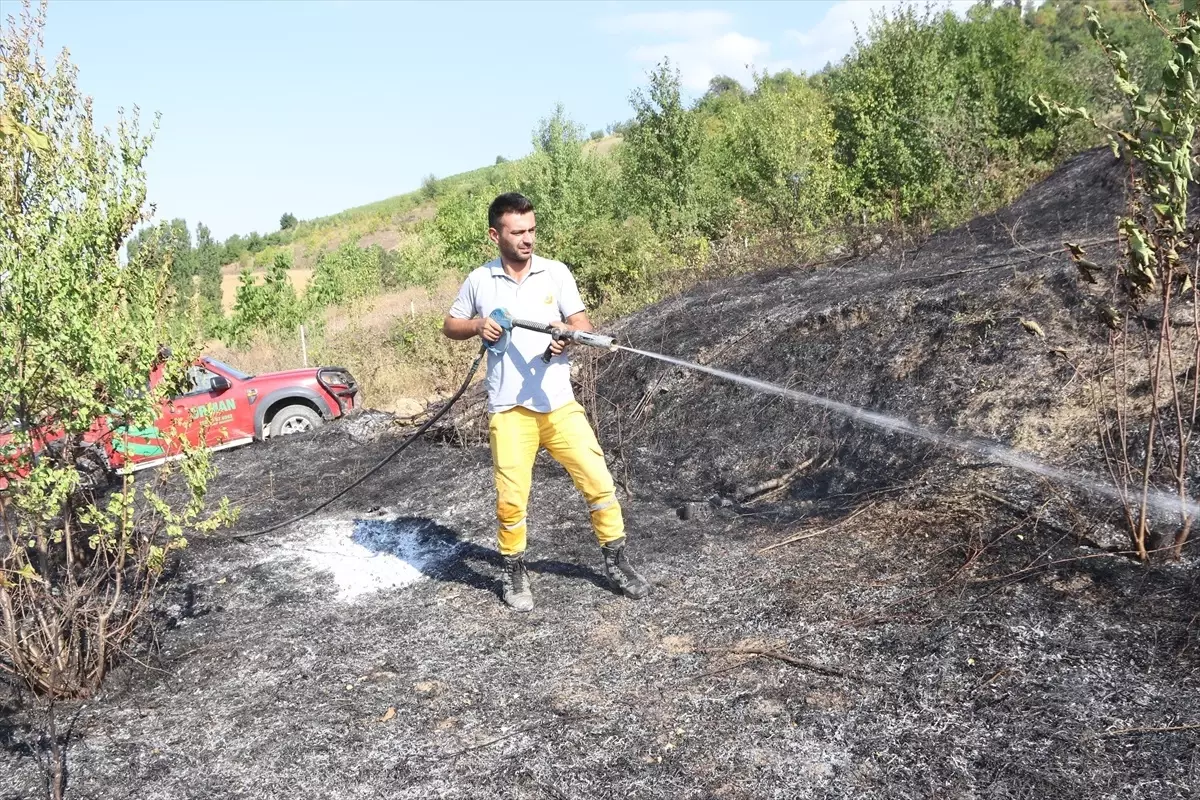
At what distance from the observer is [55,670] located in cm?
381

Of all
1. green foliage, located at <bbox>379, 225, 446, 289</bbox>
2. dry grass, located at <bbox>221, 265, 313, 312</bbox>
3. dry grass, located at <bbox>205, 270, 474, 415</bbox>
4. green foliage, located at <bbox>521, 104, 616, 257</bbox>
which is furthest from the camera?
dry grass, located at <bbox>221, 265, 313, 312</bbox>

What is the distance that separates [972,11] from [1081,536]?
2868 centimetres

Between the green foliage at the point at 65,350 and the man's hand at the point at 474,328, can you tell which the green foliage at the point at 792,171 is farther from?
the green foliage at the point at 65,350

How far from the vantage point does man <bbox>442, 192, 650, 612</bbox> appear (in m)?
4.34

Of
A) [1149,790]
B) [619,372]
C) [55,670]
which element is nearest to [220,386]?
[619,372]

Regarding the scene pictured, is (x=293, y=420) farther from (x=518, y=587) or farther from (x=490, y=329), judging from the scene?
(x=490, y=329)

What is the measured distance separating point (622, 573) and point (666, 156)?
17173 millimetres

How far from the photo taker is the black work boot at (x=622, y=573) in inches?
176

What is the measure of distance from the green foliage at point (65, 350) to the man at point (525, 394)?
1.40 m

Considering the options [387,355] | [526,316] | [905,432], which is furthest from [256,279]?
[526,316]

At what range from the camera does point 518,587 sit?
15.0 feet

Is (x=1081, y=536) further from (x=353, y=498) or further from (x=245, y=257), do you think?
(x=245, y=257)

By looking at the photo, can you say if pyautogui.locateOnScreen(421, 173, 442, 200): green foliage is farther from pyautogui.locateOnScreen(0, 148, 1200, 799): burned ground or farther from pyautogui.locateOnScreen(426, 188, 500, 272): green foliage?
pyautogui.locateOnScreen(0, 148, 1200, 799): burned ground

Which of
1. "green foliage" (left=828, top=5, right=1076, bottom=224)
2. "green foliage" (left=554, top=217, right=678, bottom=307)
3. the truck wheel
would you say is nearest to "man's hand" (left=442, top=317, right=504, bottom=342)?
the truck wheel
